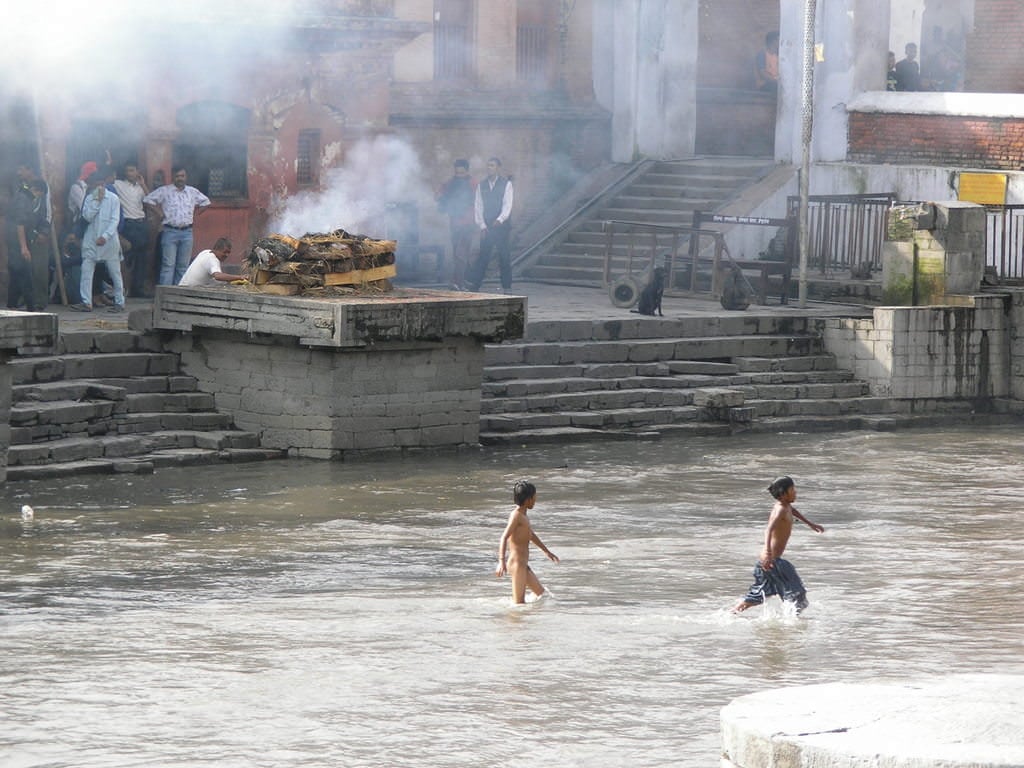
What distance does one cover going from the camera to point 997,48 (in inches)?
1266

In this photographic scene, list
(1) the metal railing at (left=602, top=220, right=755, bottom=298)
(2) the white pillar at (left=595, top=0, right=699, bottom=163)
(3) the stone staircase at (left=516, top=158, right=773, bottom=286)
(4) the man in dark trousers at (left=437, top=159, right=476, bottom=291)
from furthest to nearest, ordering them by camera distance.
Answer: (2) the white pillar at (left=595, top=0, right=699, bottom=163)
(3) the stone staircase at (left=516, top=158, right=773, bottom=286)
(4) the man in dark trousers at (left=437, top=159, right=476, bottom=291)
(1) the metal railing at (left=602, top=220, right=755, bottom=298)

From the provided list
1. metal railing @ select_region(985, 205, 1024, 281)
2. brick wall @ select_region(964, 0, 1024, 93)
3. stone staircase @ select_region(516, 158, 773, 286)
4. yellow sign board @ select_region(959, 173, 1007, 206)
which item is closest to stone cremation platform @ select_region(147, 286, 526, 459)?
metal railing @ select_region(985, 205, 1024, 281)

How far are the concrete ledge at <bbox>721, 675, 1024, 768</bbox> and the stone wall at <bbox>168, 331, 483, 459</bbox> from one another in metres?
10.7

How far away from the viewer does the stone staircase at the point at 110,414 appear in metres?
17.0

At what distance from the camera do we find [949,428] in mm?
21844

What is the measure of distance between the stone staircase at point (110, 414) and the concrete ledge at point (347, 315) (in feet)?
1.67

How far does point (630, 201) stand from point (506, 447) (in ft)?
33.3

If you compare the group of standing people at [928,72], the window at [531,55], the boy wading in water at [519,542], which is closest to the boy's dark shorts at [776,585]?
the boy wading in water at [519,542]

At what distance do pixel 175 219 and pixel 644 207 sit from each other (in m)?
8.50

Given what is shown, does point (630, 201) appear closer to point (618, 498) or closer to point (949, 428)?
point (949, 428)

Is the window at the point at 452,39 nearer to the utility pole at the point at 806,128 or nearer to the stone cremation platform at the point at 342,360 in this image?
the utility pole at the point at 806,128

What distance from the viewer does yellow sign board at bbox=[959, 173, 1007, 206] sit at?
25.7 metres

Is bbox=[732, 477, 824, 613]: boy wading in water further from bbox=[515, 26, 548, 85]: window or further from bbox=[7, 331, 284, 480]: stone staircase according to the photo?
bbox=[515, 26, 548, 85]: window

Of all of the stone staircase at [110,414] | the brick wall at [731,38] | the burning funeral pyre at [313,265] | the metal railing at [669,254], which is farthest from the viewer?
the brick wall at [731,38]
